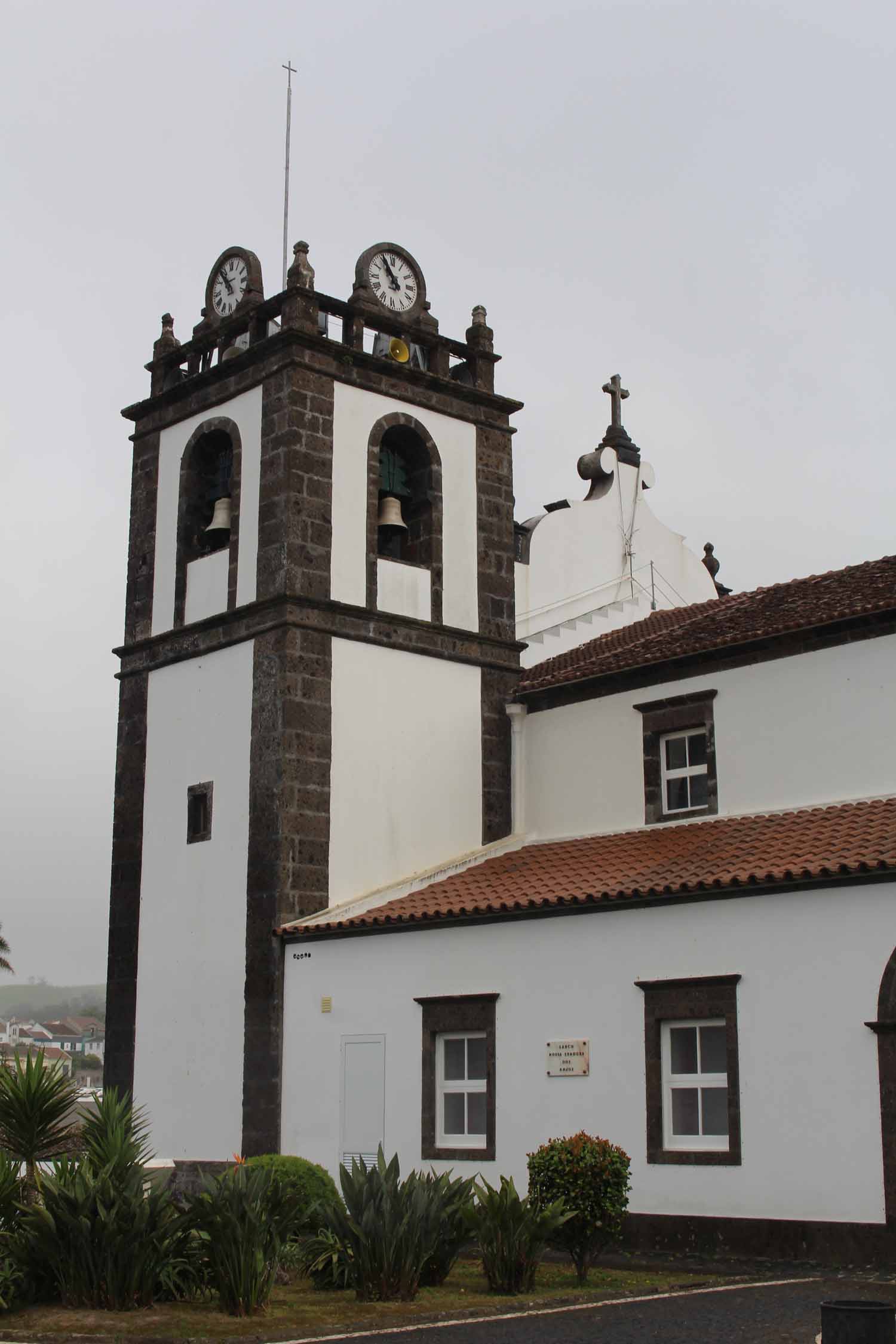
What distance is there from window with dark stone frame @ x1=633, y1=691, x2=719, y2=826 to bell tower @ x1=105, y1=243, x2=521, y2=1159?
2809mm

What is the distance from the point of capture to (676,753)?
2183 cm

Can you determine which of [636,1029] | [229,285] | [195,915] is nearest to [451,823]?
[195,915]

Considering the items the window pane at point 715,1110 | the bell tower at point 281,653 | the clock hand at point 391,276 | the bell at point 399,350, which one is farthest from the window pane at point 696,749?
the clock hand at point 391,276

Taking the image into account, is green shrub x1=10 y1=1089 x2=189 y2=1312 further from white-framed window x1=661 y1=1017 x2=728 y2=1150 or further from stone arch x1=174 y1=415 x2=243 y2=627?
stone arch x1=174 y1=415 x2=243 y2=627

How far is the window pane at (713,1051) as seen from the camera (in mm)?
16453

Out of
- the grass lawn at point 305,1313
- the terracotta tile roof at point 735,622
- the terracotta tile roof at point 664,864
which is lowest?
the grass lawn at point 305,1313

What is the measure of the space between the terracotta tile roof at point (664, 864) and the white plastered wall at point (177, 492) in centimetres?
498

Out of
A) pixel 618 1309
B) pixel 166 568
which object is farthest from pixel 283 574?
pixel 618 1309

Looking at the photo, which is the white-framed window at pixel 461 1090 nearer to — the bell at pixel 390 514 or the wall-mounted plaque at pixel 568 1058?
the wall-mounted plaque at pixel 568 1058

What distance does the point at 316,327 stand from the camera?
23.2 meters

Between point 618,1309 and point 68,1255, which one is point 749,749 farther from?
point 68,1255

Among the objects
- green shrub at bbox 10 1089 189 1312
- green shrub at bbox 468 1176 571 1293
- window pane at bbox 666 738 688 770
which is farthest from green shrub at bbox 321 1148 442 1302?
window pane at bbox 666 738 688 770

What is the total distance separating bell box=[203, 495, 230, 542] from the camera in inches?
926

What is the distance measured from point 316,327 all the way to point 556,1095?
11.2 metres
